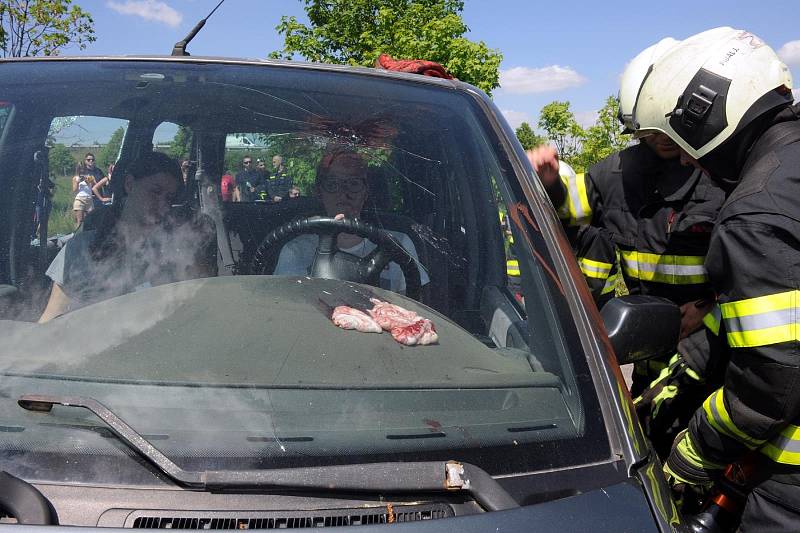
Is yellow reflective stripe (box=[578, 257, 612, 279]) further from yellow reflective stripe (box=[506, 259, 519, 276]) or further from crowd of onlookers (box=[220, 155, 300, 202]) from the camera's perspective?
crowd of onlookers (box=[220, 155, 300, 202])

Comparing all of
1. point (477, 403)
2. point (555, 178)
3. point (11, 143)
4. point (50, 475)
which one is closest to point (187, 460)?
point (50, 475)

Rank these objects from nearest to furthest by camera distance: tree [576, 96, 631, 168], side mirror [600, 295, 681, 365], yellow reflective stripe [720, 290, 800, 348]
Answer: side mirror [600, 295, 681, 365] → yellow reflective stripe [720, 290, 800, 348] → tree [576, 96, 631, 168]

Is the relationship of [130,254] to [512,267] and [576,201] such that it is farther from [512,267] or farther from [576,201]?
[576,201]

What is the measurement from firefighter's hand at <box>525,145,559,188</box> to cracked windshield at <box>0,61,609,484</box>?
1050 mm

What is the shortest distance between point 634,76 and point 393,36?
629cm

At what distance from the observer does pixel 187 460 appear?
1.21 meters

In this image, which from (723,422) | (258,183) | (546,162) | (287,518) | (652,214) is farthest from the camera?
(546,162)

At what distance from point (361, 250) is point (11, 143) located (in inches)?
37.4

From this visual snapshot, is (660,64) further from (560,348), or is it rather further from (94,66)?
(94,66)

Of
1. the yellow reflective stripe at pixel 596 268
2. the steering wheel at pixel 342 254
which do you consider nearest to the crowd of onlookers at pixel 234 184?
the steering wheel at pixel 342 254

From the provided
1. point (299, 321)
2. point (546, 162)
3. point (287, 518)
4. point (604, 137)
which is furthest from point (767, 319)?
point (604, 137)

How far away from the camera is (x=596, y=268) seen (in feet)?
11.1

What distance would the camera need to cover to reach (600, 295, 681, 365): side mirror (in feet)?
5.52

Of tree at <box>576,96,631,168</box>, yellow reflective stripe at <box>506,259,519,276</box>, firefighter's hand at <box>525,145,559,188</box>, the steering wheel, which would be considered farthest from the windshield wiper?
tree at <box>576,96,631,168</box>
